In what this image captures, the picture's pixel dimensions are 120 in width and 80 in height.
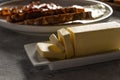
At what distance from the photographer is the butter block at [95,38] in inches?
26.3

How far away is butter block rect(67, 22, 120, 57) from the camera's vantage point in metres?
0.67

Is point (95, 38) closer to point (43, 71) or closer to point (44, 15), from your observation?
point (43, 71)

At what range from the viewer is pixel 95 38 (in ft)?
2.24

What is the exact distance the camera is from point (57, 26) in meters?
0.88

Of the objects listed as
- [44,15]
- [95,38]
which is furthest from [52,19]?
[95,38]

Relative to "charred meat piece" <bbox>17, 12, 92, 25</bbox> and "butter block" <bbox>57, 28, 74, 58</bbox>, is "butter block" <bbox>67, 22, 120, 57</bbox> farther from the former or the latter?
"charred meat piece" <bbox>17, 12, 92, 25</bbox>

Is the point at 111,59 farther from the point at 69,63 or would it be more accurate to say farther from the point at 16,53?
the point at 16,53

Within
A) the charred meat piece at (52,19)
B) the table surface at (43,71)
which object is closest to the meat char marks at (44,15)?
the charred meat piece at (52,19)

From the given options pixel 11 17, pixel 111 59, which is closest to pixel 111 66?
pixel 111 59

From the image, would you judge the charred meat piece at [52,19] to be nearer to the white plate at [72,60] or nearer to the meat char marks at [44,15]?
the meat char marks at [44,15]

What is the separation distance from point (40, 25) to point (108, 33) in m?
0.30

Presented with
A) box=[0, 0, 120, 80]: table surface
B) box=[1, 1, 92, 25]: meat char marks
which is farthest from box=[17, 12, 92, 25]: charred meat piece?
box=[0, 0, 120, 80]: table surface

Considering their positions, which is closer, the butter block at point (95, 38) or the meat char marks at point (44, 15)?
the butter block at point (95, 38)

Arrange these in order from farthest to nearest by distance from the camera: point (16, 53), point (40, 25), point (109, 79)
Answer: point (40, 25) → point (16, 53) → point (109, 79)
